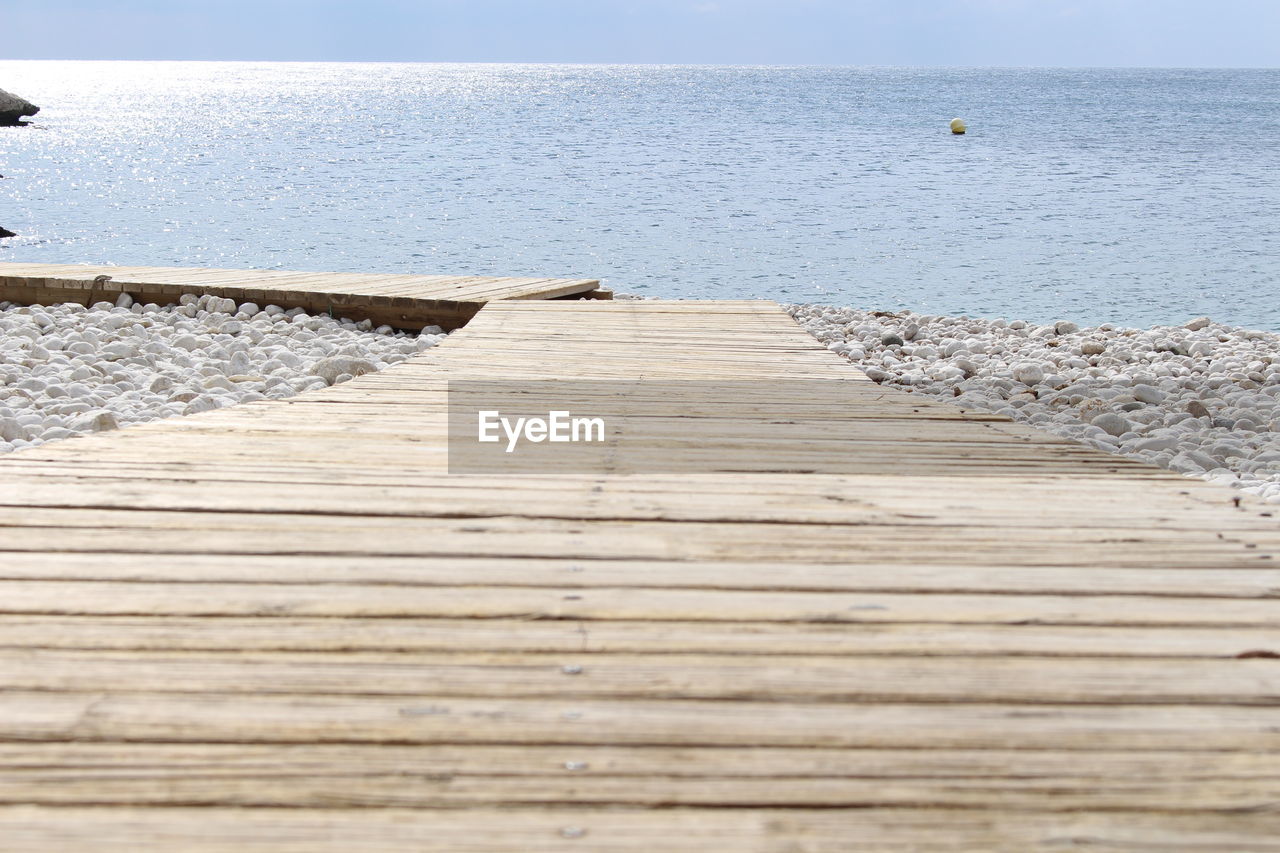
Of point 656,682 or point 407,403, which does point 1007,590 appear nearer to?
point 656,682

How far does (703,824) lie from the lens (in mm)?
1091

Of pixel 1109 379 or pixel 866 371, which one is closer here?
pixel 1109 379

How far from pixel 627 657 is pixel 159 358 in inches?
176

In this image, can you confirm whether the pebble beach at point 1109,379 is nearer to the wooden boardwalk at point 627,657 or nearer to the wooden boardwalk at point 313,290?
the wooden boardwalk at point 313,290

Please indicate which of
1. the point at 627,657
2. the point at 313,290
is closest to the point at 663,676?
the point at 627,657

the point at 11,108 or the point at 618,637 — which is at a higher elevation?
the point at 11,108

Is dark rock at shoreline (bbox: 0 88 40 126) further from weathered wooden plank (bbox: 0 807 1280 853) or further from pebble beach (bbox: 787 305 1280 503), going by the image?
weathered wooden plank (bbox: 0 807 1280 853)

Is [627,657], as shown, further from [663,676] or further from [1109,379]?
[1109,379]

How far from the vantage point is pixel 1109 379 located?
5.62m

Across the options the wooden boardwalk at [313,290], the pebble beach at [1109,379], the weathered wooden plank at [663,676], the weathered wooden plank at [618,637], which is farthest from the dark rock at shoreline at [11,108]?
the weathered wooden plank at [663,676]

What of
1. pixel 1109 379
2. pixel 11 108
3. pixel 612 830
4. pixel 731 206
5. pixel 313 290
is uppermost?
pixel 11 108

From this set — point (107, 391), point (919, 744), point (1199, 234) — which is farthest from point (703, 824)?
point (1199, 234)

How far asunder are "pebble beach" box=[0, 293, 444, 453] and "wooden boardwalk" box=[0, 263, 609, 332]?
72mm

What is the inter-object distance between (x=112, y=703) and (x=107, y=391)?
12.2ft
